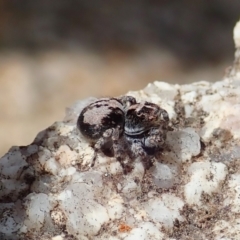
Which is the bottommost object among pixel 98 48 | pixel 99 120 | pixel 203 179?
pixel 203 179

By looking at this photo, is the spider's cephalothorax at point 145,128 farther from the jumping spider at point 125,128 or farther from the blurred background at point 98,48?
the blurred background at point 98,48

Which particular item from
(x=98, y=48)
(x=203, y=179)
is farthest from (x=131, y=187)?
(x=98, y=48)

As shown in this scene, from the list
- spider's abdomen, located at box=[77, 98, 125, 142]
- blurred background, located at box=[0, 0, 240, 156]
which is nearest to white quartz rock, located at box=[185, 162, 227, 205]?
spider's abdomen, located at box=[77, 98, 125, 142]

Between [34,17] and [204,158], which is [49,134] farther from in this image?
[34,17]

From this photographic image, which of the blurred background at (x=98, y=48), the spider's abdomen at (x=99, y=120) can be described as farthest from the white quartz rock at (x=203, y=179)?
the blurred background at (x=98, y=48)

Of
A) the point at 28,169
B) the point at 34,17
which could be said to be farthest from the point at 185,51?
the point at 28,169

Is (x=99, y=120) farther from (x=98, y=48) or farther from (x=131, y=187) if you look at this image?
(x=98, y=48)
